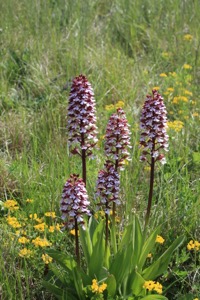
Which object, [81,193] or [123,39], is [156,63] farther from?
[81,193]

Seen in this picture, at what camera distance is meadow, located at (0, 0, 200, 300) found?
2998 millimetres

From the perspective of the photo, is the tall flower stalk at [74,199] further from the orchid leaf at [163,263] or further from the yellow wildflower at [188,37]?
the yellow wildflower at [188,37]

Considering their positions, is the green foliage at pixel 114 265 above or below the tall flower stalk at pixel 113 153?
below

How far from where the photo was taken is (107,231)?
101 inches

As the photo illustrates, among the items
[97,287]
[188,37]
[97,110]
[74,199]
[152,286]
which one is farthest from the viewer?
[188,37]

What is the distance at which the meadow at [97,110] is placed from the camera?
3.00 metres

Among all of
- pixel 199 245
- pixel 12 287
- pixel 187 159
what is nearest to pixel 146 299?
pixel 199 245

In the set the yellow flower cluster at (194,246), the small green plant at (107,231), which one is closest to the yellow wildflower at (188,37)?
the yellow flower cluster at (194,246)

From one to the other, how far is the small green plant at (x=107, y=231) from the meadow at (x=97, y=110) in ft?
0.50

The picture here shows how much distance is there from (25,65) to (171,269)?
9.89 ft

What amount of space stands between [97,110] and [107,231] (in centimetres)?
221

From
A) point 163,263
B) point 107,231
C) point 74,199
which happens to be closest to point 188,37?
point 163,263

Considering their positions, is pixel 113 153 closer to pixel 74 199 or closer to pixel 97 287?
pixel 74 199

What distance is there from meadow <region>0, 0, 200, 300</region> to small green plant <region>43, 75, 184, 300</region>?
154 millimetres
